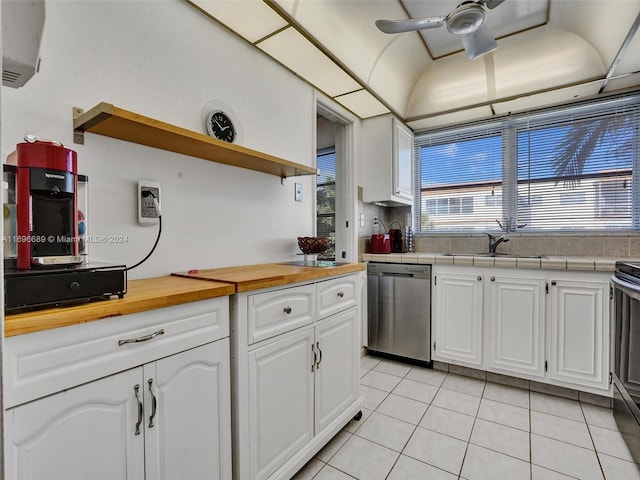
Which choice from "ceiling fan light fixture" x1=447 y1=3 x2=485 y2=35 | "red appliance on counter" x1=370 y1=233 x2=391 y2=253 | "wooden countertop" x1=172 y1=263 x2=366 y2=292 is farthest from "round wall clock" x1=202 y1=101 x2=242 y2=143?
"red appliance on counter" x1=370 y1=233 x2=391 y2=253

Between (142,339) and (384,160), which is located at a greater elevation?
(384,160)

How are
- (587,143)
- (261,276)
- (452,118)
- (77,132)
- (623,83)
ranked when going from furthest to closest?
(452,118) < (587,143) < (623,83) < (261,276) < (77,132)

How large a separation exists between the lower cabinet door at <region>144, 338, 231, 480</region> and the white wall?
0.55 meters

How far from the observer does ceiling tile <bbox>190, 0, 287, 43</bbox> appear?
1.61 meters

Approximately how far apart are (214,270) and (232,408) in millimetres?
695

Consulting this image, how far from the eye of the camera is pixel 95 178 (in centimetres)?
129

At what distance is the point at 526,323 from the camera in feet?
7.74

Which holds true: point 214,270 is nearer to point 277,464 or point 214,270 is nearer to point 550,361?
point 277,464

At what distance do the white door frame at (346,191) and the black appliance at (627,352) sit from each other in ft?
5.79

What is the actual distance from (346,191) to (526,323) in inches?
68.4

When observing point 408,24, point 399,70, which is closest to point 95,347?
point 408,24

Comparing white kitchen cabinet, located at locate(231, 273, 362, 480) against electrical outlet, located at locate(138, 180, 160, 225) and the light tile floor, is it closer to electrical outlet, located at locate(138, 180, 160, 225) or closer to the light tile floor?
the light tile floor

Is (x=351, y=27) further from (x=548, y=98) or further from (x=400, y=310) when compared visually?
(x=400, y=310)

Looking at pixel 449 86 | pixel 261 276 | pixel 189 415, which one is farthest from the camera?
pixel 449 86
